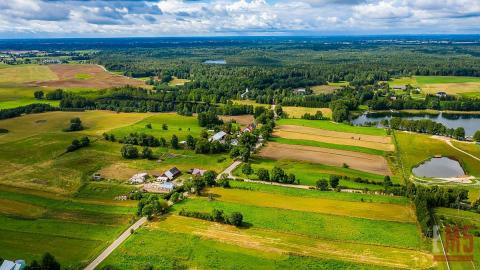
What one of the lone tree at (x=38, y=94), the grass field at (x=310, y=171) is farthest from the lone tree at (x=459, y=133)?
the lone tree at (x=38, y=94)

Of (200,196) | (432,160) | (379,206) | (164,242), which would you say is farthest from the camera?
(432,160)

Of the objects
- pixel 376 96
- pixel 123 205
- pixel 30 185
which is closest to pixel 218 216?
pixel 123 205

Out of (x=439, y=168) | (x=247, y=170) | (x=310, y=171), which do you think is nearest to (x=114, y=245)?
(x=247, y=170)

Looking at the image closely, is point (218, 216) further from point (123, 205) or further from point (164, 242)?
point (123, 205)

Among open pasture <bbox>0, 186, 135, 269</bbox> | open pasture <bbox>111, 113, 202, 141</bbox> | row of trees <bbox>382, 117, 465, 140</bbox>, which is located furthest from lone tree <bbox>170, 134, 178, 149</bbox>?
row of trees <bbox>382, 117, 465, 140</bbox>

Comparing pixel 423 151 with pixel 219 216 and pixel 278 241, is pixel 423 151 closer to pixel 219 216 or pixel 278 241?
pixel 278 241

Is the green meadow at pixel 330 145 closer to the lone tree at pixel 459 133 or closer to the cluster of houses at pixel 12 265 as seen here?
the lone tree at pixel 459 133
